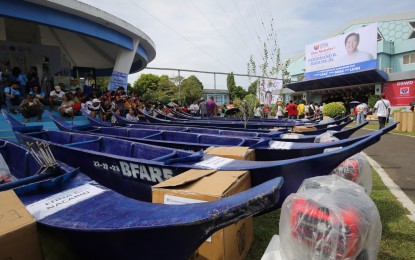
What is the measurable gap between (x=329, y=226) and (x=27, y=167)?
10.6ft

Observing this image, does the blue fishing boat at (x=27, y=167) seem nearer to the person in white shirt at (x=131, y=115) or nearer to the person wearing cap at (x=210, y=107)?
the person in white shirt at (x=131, y=115)

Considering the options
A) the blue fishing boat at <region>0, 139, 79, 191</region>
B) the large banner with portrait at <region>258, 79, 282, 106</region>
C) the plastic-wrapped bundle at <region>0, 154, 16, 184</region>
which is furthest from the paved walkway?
the large banner with portrait at <region>258, 79, 282, 106</region>

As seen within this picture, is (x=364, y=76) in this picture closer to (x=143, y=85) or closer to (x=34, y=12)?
(x=34, y=12)

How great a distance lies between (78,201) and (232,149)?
201 centimetres

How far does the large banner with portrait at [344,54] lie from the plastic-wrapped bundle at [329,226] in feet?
79.8

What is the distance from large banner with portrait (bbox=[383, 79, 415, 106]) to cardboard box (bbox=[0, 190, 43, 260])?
85.8 ft

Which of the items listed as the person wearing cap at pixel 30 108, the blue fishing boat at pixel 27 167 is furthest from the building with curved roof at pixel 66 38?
the blue fishing boat at pixel 27 167

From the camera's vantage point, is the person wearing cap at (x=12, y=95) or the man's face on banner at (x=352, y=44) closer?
the person wearing cap at (x=12, y=95)

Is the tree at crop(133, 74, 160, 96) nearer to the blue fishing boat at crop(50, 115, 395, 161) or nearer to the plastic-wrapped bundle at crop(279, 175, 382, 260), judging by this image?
the blue fishing boat at crop(50, 115, 395, 161)

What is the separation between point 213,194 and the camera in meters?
1.88

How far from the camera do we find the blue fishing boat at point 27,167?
192cm

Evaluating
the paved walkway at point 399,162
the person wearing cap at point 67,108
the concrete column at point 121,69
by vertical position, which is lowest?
the paved walkway at point 399,162

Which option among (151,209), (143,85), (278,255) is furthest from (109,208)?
(143,85)

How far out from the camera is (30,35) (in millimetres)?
15578
